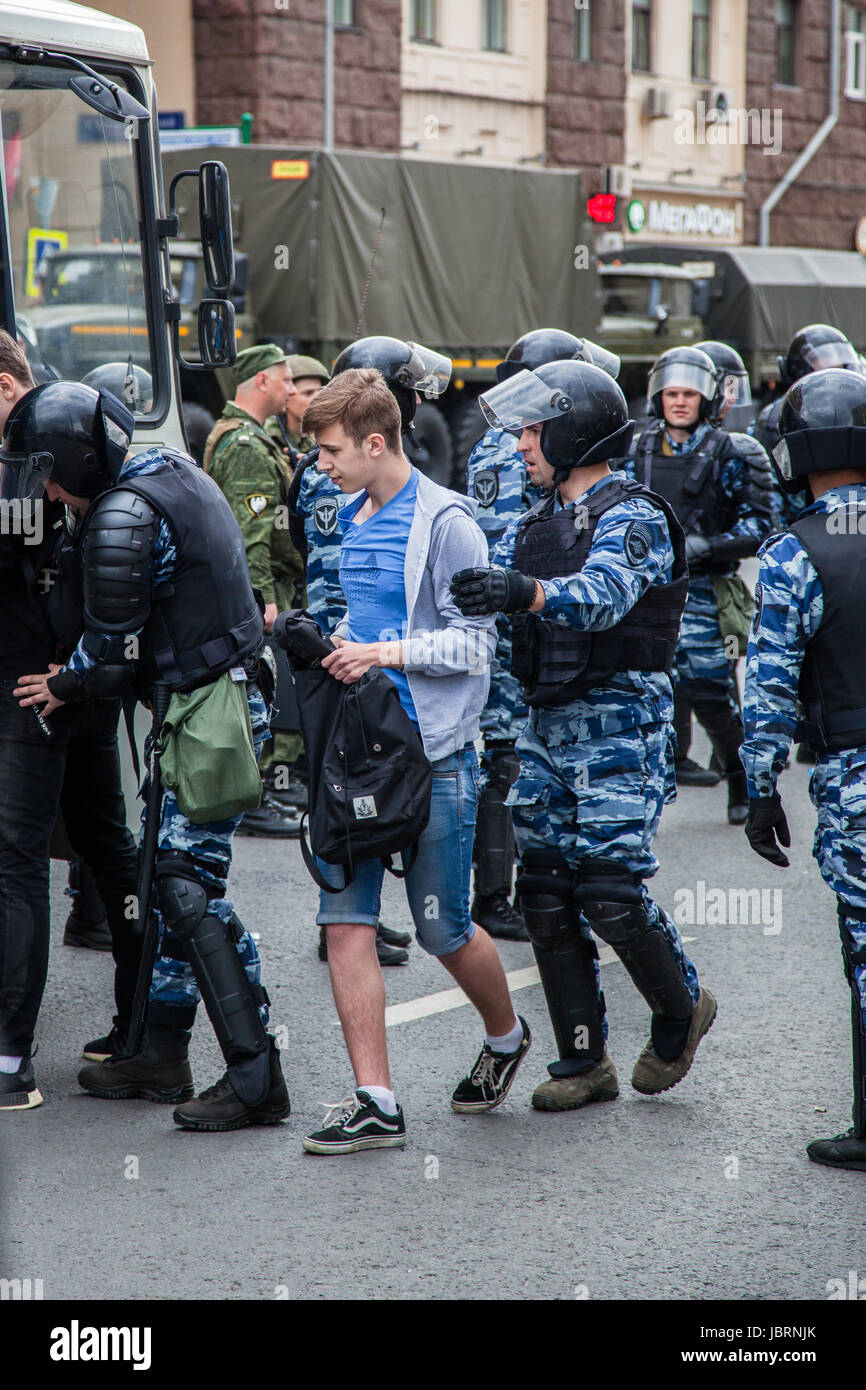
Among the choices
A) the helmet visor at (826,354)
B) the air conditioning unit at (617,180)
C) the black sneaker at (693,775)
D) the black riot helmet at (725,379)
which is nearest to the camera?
the black riot helmet at (725,379)

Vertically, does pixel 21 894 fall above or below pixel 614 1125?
above

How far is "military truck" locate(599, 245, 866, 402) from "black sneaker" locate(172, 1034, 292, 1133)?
17508mm

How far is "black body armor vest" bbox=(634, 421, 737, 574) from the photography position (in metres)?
8.19

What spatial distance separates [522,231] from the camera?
62.4 ft

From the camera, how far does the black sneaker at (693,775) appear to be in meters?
8.96

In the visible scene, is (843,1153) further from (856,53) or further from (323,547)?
(856,53)

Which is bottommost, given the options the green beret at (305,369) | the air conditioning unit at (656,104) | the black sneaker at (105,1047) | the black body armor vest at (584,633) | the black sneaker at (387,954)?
the black sneaker at (387,954)

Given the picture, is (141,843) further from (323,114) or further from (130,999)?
(323,114)

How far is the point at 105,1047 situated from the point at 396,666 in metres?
1.54

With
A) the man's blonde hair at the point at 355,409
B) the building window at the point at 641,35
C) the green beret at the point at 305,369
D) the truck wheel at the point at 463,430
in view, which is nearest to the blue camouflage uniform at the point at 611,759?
the man's blonde hair at the point at 355,409

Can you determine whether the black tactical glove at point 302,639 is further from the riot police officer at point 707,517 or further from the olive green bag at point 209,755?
the riot police officer at point 707,517

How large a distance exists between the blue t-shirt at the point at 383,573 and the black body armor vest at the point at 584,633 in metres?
0.36

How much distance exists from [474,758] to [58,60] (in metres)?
2.97
